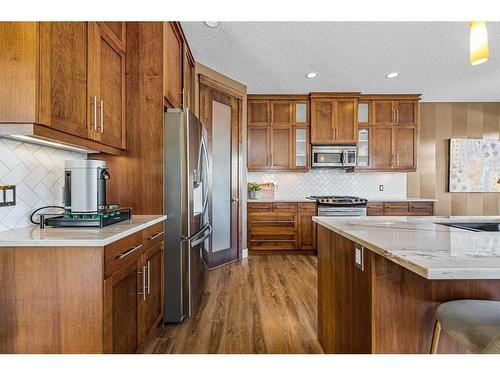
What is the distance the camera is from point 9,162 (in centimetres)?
148

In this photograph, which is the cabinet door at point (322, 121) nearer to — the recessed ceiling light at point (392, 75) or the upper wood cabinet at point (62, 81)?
the recessed ceiling light at point (392, 75)

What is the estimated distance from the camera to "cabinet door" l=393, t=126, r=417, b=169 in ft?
14.8

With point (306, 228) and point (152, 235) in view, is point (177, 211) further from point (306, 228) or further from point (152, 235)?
point (306, 228)

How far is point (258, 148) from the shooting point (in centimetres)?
446

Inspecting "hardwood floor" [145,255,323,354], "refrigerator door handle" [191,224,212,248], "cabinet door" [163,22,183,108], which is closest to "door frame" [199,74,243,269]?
"hardwood floor" [145,255,323,354]

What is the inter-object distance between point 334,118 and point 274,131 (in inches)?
38.3

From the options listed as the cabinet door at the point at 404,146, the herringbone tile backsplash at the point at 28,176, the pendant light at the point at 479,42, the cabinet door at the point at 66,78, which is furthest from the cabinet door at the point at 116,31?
the cabinet door at the point at 404,146

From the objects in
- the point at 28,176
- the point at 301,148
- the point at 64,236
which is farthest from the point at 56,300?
the point at 301,148

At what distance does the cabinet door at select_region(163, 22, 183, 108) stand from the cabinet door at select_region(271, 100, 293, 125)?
6.77 feet

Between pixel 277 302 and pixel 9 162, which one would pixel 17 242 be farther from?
pixel 277 302

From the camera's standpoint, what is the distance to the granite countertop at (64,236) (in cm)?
118

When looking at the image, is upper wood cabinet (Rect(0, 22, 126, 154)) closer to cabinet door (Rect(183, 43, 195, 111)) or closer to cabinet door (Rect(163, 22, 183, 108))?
cabinet door (Rect(163, 22, 183, 108))

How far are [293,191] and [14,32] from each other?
13.3ft
